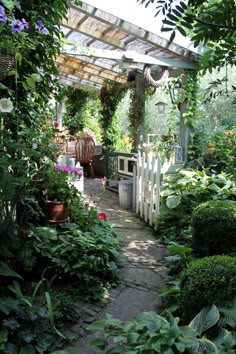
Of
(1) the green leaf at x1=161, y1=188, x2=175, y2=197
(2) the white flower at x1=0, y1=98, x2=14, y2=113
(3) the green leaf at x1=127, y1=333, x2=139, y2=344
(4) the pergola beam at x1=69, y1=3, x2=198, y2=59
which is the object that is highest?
(4) the pergola beam at x1=69, y1=3, x2=198, y2=59

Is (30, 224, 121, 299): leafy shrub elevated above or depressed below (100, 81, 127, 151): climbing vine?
below

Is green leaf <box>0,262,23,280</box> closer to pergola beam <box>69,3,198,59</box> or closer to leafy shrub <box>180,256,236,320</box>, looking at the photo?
leafy shrub <box>180,256,236,320</box>

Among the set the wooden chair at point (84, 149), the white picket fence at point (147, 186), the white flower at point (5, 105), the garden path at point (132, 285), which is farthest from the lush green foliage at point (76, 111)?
the white flower at point (5, 105)

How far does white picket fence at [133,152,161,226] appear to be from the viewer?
13.9 ft

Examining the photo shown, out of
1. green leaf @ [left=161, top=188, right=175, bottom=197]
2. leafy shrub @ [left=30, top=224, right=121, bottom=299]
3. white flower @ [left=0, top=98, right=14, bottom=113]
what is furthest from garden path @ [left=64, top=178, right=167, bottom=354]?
white flower @ [left=0, top=98, right=14, bottom=113]

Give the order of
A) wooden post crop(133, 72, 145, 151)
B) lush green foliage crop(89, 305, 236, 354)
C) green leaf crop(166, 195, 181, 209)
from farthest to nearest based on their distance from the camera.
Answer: wooden post crop(133, 72, 145, 151), green leaf crop(166, 195, 181, 209), lush green foliage crop(89, 305, 236, 354)

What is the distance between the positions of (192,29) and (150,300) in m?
1.96

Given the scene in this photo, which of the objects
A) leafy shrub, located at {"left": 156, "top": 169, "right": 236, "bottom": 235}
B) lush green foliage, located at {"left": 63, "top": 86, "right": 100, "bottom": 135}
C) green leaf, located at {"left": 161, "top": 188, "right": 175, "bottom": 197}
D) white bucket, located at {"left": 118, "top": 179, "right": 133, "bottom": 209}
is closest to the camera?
leafy shrub, located at {"left": 156, "top": 169, "right": 236, "bottom": 235}

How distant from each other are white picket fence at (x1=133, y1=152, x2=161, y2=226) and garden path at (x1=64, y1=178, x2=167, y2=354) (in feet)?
0.73

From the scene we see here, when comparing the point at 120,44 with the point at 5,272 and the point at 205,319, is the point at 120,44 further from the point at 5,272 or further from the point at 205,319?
the point at 205,319

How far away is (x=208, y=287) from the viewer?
189 centimetres

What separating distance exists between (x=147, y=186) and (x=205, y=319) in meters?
2.92

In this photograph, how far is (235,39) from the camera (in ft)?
3.36

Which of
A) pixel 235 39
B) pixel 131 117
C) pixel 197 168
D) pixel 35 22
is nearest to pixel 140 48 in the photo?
pixel 131 117
